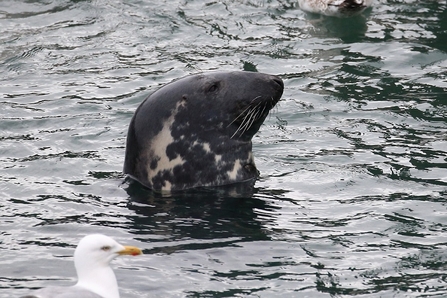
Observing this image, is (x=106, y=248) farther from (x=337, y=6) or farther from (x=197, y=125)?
(x=337, y=6)

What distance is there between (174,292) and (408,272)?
5.09ft

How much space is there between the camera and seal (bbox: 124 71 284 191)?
9.00 metres

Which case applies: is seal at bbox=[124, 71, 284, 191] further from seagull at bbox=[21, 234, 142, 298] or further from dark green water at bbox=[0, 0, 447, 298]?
seagull at bbox=[21, 234, 142, 298]

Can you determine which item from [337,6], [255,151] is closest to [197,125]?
[255,151]

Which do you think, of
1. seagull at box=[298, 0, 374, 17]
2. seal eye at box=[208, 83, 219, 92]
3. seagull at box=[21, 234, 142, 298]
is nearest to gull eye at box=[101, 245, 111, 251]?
seagull at box=[21, 234, 142, 298]

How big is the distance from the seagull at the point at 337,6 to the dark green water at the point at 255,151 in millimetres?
136

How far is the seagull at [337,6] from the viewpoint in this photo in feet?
48.7

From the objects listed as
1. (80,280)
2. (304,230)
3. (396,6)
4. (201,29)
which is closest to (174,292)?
(80,280)

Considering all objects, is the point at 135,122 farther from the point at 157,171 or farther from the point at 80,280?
the point at 80,280

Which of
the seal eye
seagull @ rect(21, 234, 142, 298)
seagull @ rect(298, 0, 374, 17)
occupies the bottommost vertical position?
seagull @ rect(298, 0, 374, 17)

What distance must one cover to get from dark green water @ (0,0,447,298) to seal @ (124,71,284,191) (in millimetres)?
276

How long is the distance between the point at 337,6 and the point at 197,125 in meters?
6.43

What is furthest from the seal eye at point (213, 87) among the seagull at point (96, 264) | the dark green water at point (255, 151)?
the seagull at point (96, 264)

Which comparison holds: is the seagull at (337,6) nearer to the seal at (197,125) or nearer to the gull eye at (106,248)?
the seal at (197,125)
